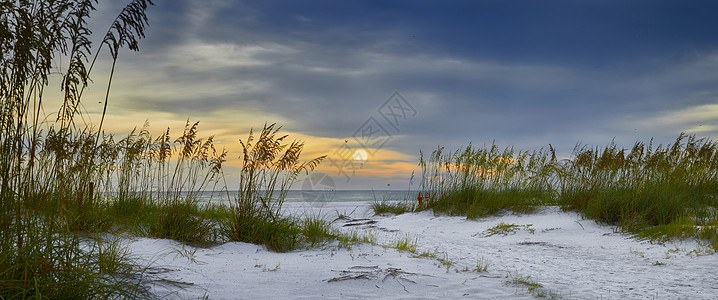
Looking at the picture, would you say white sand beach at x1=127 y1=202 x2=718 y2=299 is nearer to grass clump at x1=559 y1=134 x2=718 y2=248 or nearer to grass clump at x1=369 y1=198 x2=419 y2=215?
grass clump at x1=559 y1=134 x2=718 y2=248

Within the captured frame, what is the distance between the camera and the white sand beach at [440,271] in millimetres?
3711

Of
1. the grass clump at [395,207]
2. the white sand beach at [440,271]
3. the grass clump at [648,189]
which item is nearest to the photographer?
the white sand beach at [440,271]

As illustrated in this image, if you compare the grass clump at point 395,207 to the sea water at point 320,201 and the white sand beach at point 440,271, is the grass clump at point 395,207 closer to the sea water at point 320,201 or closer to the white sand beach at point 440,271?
the sea water at point 320,201

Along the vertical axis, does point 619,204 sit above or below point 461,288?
above

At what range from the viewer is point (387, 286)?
12.6ft

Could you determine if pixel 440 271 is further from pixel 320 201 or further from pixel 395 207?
pixel 320 201

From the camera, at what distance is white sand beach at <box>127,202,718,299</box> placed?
3.71 meters

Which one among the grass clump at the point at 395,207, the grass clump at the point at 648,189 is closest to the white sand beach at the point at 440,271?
the grass clump at the point at 648,189

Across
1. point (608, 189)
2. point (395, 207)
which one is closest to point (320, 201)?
point (395, 207)

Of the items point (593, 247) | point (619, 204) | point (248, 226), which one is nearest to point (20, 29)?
point (248, 226)

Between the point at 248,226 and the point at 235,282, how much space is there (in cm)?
161

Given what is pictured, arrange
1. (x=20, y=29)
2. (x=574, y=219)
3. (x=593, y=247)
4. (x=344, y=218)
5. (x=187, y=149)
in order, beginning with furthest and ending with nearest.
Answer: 1. (x=344, y=218)
2. (x=574, y=219)
3. (x=593, y=247)
4. (x=187, y=149)
5. (x=20, y=29)

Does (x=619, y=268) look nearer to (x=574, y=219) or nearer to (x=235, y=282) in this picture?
(x=574, y=219)

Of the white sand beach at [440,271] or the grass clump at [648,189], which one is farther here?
the grass clump at [648,189]
